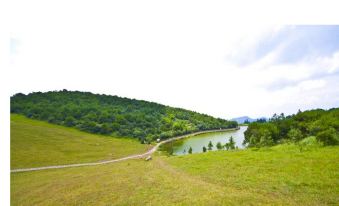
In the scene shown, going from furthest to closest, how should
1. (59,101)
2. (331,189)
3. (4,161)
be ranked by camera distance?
(59,101)
(331,189)
(4,161)

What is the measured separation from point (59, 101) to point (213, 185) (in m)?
181

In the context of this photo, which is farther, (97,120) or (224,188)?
(97,120)

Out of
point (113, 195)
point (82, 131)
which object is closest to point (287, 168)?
point (113, 195)

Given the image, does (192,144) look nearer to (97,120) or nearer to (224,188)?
(97,120)

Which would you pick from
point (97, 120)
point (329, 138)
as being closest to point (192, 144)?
point (97, 120)

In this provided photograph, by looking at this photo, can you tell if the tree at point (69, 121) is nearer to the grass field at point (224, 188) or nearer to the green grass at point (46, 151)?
the green grass at point (46, 151)

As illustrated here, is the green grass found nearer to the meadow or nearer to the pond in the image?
the pond

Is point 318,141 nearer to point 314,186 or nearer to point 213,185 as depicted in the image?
point 314,186

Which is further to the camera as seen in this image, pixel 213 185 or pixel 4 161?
pixel 213 185

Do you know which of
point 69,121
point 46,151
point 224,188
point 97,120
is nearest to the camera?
point 224,188

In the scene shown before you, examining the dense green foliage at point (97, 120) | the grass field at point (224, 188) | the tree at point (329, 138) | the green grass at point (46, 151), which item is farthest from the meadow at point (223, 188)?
the dense green foliage at point (97, 120)

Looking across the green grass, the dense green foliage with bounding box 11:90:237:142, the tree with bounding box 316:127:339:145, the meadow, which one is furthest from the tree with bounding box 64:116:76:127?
the tree with bounding box 316:127:339:145

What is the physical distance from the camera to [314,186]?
→ 16.2m

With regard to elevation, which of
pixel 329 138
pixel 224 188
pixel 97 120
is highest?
pixel 97 120
